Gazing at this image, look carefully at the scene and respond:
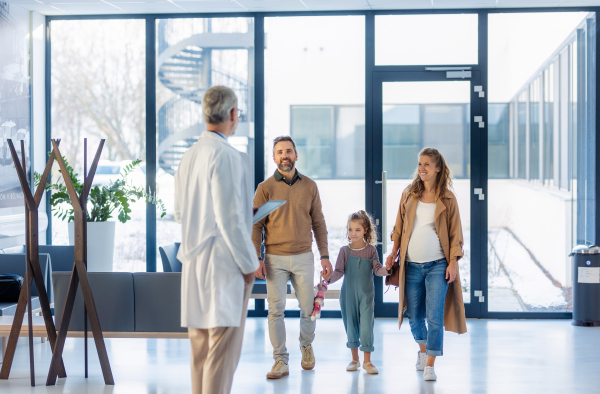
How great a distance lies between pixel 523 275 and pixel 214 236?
425 centimetres

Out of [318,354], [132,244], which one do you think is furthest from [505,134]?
[132,244]

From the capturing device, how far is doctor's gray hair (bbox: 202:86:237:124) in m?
2.76

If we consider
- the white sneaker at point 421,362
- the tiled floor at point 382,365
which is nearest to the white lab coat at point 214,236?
the tiled floor at point 382,365

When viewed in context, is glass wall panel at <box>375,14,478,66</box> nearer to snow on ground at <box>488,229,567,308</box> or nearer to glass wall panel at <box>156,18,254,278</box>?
glass wall panel at <box>156,18,254,278</box>

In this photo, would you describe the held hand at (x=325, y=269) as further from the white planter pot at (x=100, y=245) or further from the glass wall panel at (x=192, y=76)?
the white planter pot at (x=100, y=245)

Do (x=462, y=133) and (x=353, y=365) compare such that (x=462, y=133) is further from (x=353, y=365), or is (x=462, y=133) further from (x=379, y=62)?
(x=353, y=365)

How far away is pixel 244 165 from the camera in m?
2.77

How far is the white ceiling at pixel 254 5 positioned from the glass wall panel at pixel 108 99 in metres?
0.30

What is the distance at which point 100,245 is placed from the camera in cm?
602

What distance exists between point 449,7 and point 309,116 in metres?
1.70

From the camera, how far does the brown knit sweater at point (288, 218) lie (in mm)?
4121

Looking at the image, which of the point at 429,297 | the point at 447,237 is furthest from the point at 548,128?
the point at 429,297

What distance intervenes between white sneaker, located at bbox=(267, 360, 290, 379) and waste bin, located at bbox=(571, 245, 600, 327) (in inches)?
122

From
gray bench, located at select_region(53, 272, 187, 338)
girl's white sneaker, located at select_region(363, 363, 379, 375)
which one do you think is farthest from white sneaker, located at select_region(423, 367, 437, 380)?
gray bench, located at select_region(53, 272, 187, 338)
